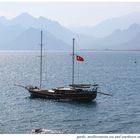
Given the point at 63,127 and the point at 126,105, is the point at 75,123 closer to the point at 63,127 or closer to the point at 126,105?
the point at 63,127

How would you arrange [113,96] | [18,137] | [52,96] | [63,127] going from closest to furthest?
[18,137]
[63,127]
[52,96]
[113,96]

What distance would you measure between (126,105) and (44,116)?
738 inches

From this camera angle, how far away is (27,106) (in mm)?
74000

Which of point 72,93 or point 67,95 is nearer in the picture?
point 72,93

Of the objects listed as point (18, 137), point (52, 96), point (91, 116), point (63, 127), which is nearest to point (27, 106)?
point (52, 96)

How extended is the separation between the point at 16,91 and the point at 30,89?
12748 millimetres

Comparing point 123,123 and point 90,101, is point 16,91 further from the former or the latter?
point 123,123

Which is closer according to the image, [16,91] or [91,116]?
[91,116]

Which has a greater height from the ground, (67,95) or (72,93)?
(72,93)

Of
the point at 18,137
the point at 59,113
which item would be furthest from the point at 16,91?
the point at 18,137

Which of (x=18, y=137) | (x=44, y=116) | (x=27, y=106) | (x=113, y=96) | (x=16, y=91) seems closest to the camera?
(x=18, y=137)

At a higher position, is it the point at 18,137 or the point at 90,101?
the point at 18,137

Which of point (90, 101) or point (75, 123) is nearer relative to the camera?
point (75, 123)

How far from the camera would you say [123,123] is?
5678 centimetres
